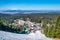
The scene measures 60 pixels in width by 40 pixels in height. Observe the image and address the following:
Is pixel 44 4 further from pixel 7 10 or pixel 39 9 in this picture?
pixel 7 10

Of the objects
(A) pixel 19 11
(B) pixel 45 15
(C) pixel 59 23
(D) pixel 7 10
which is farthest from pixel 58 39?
(D) pixel 7 10

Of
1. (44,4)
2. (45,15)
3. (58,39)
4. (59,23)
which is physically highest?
(44,4)

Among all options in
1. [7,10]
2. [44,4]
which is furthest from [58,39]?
[7,10]

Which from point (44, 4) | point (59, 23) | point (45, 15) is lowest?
point (59, 23)

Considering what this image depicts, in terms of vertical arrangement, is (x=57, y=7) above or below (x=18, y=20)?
above

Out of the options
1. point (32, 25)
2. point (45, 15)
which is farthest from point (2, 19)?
point (45, 15)

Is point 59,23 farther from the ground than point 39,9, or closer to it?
closer to it

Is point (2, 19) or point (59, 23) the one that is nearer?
point (2, 19)

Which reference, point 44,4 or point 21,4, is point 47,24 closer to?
point 44,4
